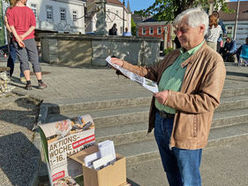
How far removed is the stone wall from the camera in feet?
30.5

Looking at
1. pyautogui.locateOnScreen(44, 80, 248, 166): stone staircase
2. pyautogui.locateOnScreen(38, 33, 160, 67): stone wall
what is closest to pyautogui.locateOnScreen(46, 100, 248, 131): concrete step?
pyautogui.locateOnScreen(44, 80, 248, 166): stone staircase

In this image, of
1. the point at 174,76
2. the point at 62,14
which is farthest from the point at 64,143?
the point at 62,14

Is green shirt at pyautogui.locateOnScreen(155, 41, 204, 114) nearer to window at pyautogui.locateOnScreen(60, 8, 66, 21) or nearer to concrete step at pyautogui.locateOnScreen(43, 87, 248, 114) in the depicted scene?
concrete step at pyautogui.locateOnScreen(43, 87, 248, 114)

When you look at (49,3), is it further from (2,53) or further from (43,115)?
(43,115)

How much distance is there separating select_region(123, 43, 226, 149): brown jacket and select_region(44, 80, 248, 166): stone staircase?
5.27ft

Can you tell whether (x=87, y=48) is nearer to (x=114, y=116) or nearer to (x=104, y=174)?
(x=114, y=116)

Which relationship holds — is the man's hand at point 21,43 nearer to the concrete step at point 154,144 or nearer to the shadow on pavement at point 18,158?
the shadow on pavement at point 18,158

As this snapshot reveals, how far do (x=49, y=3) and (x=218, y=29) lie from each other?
1155 inches

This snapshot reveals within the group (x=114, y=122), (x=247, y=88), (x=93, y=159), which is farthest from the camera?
(x=247, y=88)

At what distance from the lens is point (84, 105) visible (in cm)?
408

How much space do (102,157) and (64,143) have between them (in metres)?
0.39

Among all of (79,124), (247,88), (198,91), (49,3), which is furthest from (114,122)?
(49,3)

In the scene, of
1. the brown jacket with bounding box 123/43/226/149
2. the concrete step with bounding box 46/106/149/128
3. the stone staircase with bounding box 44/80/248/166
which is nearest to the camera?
the brown jacket with bounding box 123/43/226/149

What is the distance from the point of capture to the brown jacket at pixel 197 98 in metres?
1.58
